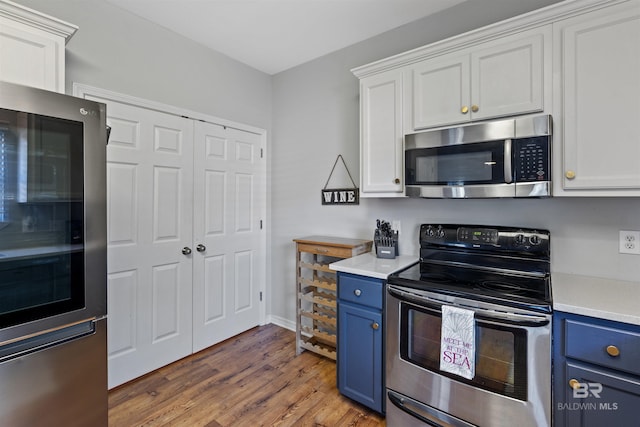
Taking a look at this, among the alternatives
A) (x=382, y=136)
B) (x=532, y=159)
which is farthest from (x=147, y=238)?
(x=532, y=159)

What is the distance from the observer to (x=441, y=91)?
1.92m

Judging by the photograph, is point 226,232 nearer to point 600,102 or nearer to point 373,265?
point 373,265

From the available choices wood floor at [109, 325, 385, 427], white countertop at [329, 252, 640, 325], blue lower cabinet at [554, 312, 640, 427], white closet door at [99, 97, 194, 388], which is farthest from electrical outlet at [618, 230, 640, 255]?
white closet door at [99, 97, 194, 388]

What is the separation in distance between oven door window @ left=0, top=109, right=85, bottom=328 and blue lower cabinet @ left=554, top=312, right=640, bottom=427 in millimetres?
2122

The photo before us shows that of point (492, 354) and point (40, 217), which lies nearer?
point (40, 217)

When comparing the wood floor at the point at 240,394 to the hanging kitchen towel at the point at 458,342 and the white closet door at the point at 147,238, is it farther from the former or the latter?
the hanging kitchen towel at the point at 458,342

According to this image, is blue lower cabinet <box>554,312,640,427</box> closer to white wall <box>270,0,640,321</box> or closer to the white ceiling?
white wall <box>270,0,640,321</box>

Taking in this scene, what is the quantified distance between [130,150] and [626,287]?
3149 millimetres

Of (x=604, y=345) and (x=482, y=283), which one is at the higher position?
(x=482, y=283)

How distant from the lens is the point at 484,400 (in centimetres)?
148

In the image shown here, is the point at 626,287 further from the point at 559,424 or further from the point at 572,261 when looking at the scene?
the point at 559,424

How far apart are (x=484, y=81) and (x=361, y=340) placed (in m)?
1.72

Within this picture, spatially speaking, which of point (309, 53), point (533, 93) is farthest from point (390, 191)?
point (309, 53)

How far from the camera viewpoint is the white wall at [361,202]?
176cm
